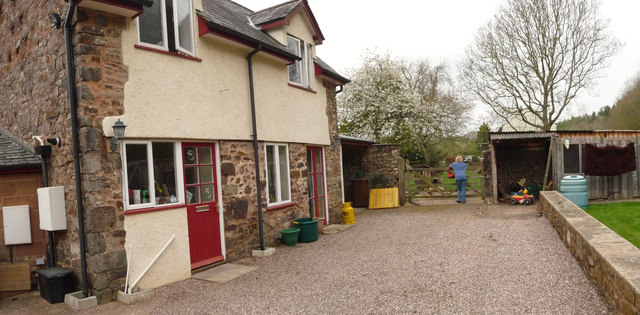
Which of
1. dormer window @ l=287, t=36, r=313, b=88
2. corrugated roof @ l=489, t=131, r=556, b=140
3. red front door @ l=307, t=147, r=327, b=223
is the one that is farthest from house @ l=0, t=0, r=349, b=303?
corrugated roof @ l=489, t=131, r=556, b=140

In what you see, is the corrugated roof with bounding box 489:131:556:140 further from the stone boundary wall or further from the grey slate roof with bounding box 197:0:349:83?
the stone boundary wall

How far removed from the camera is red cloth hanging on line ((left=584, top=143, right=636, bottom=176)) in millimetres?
13195

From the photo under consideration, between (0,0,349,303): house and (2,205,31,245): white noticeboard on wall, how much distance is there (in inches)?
32.9

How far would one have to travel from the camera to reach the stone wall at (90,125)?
567 cm

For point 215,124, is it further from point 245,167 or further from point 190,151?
point 245,167

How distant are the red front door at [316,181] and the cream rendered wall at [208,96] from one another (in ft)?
2.88

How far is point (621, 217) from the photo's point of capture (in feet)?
35.4

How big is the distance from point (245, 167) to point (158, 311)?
3564 mm

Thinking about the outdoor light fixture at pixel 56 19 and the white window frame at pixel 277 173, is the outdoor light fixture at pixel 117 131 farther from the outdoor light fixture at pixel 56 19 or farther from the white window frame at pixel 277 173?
the white window frame at pixel 277 173

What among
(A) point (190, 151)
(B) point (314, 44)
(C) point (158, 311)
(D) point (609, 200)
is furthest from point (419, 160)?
(C) point (158, 311)

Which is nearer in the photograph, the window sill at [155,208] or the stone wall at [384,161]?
the window sill at [155,208]

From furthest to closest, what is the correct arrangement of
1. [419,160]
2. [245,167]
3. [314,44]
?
1. [419,160]
2. [314,44]
3. [245,167]

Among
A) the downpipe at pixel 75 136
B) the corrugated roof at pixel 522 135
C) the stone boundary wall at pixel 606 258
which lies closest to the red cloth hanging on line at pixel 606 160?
the corrugated roof at pixel 522 135

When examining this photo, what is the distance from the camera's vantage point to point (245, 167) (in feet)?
27.3
